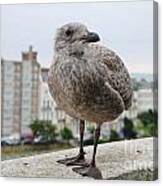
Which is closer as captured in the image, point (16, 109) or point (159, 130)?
point (159, 130)

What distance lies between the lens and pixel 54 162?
2463 millimetres

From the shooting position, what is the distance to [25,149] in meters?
2.50

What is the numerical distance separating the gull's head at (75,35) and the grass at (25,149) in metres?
0.42

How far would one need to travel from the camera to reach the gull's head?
2.37m

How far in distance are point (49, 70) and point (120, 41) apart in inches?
12.6

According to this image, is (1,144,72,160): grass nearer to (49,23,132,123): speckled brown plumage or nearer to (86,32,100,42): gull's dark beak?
(49,23,132,123): speckled brown plumage

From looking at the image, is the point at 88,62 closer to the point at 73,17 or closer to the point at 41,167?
the point at 73,17

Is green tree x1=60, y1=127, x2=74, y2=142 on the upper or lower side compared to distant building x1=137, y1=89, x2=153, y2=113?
lower

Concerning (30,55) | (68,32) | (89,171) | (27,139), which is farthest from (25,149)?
(68,32)

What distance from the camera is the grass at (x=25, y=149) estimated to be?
8.09ft

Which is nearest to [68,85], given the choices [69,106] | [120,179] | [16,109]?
[69,106]

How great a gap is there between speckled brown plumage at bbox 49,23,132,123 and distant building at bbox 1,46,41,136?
0.45 feet

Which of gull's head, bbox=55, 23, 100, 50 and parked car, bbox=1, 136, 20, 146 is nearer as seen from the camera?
gull's head, bbox=55, 23, 100, 50

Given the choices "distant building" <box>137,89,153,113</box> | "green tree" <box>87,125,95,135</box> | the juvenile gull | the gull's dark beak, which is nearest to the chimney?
the juvenile gull
